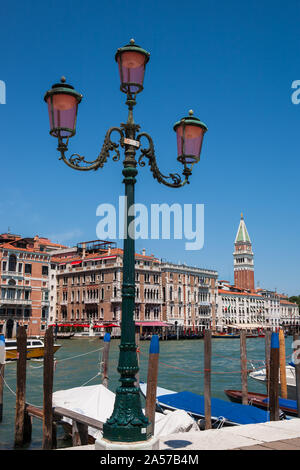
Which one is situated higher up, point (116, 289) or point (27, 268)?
point (27, 268)

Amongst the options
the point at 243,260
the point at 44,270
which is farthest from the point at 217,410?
the point at 243,260

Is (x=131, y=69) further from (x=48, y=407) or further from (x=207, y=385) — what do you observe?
(x=207, y=385)

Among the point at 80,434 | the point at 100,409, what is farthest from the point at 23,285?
the point at 80,434

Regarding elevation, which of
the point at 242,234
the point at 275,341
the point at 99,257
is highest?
the point at 242,234

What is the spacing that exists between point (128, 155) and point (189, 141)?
0.68 m

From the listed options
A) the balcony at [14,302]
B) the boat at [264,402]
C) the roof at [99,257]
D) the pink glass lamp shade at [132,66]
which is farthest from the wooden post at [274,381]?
the roof at [99,257]

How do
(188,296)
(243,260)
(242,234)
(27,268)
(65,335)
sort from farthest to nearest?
(242,234), (243,260), (188,296), (65,335), (27,268)

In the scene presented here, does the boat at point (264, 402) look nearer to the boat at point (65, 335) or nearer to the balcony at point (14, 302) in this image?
the balcony at point (14, 302)

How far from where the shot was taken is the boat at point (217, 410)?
7980 mm

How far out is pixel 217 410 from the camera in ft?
28.1

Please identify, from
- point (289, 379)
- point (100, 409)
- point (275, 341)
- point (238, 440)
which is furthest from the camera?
point (289, 379)

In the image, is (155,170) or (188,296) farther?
(188,296)

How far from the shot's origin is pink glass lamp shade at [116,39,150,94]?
4.10 meters

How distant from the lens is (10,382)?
1681 centimetres
